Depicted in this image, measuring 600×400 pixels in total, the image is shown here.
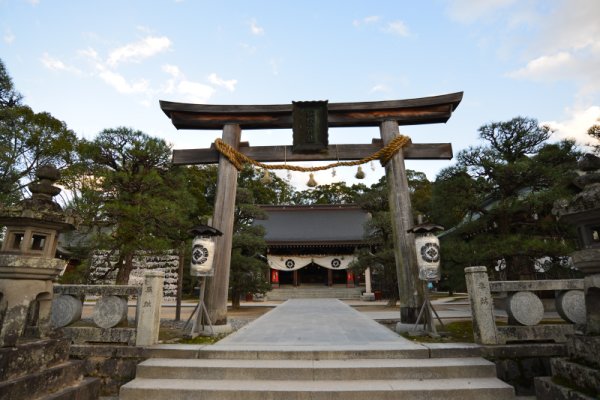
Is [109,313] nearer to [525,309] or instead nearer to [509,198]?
[525,309]

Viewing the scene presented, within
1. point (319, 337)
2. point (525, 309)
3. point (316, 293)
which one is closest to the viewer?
point (525, 309)

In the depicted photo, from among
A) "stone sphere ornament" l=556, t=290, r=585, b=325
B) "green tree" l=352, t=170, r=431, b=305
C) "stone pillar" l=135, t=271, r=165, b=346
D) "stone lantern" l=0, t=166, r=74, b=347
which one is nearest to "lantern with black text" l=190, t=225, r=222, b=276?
"stone pillar" l=135, t=271, r=165, b=346

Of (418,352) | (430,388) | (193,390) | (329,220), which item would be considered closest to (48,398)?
(193,390)

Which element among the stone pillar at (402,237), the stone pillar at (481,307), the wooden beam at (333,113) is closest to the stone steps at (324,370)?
the stone pillar at (481,307)

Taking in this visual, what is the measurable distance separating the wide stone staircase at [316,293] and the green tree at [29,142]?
16877 millimetres

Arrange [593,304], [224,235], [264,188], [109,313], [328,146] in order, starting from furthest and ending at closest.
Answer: [264,188]
[328,146]
[224,235]
[109,313]
[593,304]

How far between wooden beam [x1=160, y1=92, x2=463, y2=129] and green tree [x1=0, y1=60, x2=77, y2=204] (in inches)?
222

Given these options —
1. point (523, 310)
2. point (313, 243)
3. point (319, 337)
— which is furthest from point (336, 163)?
point (313, 243)

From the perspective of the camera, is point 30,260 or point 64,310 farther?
point 64,310

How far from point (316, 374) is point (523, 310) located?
3510 mm

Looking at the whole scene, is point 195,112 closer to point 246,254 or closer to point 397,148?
point 397,148

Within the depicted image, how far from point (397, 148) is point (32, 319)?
726 cm

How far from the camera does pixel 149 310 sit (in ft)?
16.9

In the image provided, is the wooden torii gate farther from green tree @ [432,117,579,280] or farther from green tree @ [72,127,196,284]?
green tree @ [432,117,579,280]
